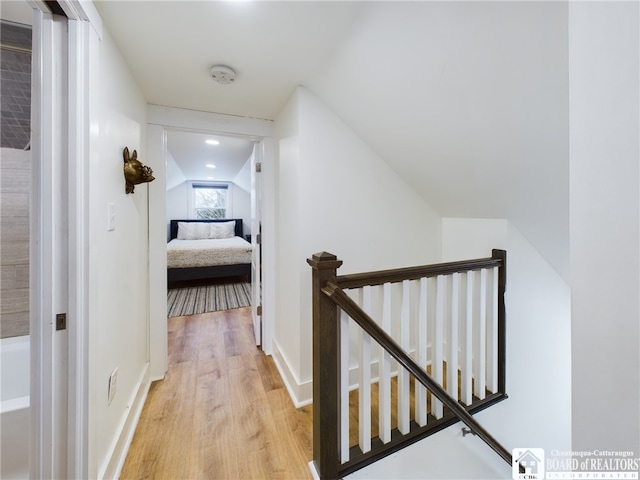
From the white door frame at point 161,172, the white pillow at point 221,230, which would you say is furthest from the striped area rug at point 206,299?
the white pillow at point 221,230

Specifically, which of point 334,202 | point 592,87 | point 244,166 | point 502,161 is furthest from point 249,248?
point 592,87

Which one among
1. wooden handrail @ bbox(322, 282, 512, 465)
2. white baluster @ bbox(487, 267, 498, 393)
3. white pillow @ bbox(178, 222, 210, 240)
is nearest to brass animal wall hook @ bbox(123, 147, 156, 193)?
wooden handrail @ bbox(322, 282, 512, 465)

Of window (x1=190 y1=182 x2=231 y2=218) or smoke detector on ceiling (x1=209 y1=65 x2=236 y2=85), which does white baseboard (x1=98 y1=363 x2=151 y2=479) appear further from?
window (x1=190 y1=182 x2=231 y2=218)

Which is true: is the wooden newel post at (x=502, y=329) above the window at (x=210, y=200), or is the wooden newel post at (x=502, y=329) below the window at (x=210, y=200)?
below

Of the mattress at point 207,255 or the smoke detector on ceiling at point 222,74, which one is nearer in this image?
the smoke detector on ceiling at point 222,74

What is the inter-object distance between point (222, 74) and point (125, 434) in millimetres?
2143

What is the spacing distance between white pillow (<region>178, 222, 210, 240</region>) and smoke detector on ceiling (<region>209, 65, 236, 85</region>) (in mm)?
4645

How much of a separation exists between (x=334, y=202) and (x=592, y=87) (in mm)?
1445

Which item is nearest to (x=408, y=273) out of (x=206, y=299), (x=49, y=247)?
(x=49, y=247)

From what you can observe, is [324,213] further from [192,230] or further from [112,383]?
[192,230]

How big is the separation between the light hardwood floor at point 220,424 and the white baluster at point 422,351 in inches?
26.1

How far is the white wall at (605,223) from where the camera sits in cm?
39

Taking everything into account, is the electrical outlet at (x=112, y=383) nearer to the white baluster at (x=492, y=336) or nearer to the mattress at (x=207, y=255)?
the white baluster at (x=492, y=336)

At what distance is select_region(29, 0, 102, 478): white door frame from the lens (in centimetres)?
94
